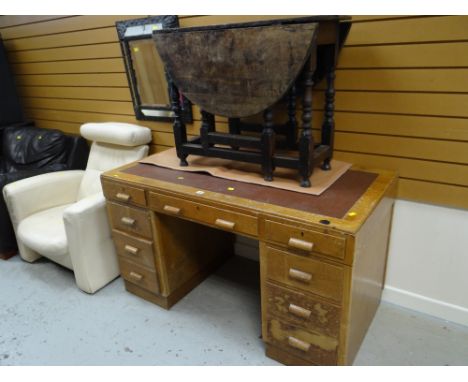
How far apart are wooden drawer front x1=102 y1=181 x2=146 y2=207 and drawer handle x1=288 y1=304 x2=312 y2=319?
887mm

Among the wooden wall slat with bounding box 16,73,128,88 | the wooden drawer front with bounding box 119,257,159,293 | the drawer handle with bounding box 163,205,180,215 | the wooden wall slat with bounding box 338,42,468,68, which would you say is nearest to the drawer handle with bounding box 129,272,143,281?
the wooden drawer front with bounding box 119,257,159,293

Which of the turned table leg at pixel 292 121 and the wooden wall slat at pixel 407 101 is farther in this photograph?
the turned table leg at pixel 292 121

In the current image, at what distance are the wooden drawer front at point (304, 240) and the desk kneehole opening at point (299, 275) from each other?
0.31 ft

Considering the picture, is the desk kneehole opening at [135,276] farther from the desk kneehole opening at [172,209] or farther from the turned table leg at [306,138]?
the turned table leg at [306,138]

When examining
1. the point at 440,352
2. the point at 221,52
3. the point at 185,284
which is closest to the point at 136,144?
the point at 185,284

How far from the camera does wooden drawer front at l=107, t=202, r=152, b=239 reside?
6.04 ft

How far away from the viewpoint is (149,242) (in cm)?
189

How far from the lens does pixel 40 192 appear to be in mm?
2479

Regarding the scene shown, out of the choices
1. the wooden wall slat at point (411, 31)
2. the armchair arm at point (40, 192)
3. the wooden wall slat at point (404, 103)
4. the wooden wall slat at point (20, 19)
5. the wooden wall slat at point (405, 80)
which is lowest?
the armchair arm at point (40, 192)

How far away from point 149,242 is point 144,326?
1.59ft

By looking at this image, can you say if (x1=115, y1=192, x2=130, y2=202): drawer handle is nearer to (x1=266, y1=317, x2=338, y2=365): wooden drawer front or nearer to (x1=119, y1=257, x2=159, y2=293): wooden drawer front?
(x1=119, y1=257, x2=159, y2=293): wooden drawer front

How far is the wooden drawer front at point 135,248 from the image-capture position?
1921mm

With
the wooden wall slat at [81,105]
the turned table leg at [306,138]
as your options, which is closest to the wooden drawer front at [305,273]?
the turned table leg at [306,138]

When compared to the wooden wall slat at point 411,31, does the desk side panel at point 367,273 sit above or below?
below
